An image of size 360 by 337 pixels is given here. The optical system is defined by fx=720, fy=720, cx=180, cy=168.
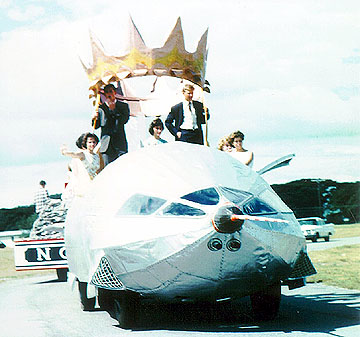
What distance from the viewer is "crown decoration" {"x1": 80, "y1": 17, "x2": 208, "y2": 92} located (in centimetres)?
1072

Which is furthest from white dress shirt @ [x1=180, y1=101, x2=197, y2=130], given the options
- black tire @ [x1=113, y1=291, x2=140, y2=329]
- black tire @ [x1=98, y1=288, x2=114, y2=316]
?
black tire @ [x1=113, y1=291, x2=140, y2=329]

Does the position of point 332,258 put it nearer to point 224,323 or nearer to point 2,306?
point 2,306

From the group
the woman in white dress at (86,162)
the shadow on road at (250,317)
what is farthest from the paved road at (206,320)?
the woman in white dress at (86,162)

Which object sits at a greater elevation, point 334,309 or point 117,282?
point 117,282

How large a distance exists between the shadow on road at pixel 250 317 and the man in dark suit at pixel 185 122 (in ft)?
8.29

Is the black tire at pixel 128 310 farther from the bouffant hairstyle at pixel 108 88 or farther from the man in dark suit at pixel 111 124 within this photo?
the bouffant hairstyle at pixel 108 88

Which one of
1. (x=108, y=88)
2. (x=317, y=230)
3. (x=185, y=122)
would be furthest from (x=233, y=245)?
(x=317, y=230)

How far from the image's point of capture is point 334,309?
9258 millimetres

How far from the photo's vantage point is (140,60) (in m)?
10.8

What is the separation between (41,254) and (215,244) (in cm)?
949

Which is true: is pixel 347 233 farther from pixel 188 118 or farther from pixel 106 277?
pixel 106 277

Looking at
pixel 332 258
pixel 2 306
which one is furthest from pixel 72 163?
pixel 332 258

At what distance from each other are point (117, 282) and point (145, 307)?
2287 millimetres

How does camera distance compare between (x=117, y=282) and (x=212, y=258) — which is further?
(x=117, y=282)
